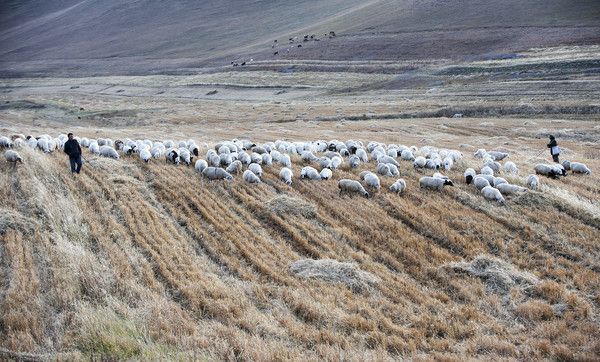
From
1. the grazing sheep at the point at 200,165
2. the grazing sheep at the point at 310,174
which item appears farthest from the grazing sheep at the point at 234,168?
the grazing sheep at the point at 310,174

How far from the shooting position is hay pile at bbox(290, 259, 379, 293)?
8961 mm

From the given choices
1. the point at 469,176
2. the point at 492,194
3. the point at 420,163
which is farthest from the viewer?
the point at 420,163

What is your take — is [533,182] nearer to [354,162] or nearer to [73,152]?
[354,162]

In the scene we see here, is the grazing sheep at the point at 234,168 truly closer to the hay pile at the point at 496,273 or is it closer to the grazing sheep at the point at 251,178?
the grazing sheep at the point at 251,178

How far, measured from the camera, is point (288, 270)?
9.49 meters

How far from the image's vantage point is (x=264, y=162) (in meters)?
17.7

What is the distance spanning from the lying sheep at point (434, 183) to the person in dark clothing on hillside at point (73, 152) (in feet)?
39.0

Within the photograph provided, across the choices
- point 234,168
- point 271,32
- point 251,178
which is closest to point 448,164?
point 251,178

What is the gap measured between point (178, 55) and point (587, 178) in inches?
4146

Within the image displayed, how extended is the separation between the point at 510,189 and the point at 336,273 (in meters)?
7.89

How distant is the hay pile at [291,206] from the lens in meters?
12.8

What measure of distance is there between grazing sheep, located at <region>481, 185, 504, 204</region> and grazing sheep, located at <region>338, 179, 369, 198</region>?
3738 millimetres

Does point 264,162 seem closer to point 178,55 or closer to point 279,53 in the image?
point 279,53

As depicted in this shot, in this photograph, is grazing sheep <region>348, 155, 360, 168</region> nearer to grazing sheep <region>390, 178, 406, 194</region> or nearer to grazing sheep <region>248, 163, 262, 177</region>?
grazing sheep <region>390, 178, 406, 194</region>
